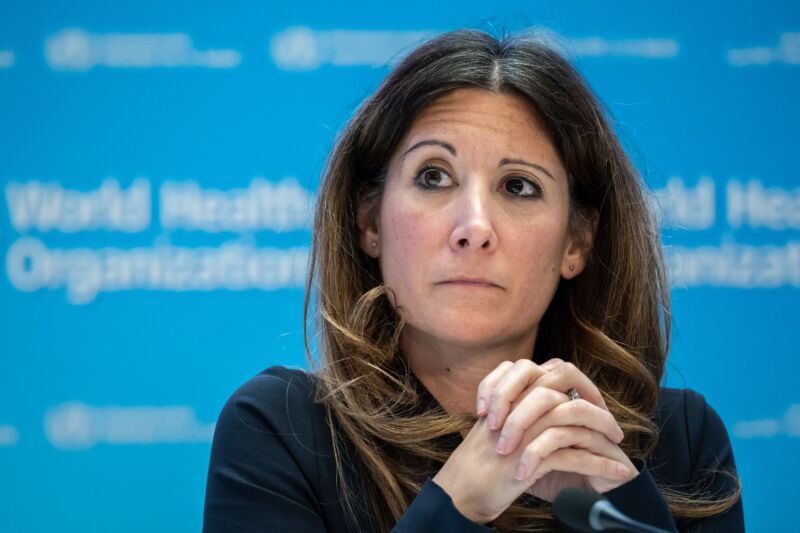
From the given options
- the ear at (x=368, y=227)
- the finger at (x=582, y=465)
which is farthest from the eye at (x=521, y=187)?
the finger at (x=582, y=465)

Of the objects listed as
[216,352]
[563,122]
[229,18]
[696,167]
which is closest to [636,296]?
[563,122]

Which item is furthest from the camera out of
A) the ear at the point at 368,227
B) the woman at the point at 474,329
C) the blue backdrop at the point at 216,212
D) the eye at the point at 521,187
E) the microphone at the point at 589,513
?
the blue backdrop at the point at 216,212

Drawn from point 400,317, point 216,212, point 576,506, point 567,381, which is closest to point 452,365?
point 400,317

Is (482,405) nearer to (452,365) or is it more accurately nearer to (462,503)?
(462,503)

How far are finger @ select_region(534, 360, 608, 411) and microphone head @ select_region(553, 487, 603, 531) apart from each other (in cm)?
40

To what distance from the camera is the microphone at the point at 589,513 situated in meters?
1.10

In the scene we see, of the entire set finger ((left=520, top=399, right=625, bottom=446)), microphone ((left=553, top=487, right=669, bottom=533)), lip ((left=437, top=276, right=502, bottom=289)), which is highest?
lip ((left=437, top=276, right=502, bottom=289))

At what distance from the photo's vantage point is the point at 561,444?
58.7 inches

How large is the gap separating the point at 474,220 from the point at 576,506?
666 mm

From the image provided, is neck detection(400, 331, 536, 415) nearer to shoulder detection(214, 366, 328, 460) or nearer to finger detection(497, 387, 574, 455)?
shoulder detection(214, 366, 328, 460)

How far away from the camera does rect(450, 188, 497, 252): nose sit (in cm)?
171

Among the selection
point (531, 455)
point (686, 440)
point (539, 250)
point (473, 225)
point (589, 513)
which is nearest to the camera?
point (589, 513)

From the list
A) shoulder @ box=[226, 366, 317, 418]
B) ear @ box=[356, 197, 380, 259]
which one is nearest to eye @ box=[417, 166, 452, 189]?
ear @ box=[356, 197, 380, 259]

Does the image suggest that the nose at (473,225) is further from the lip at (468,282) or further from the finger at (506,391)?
the finger at (506,391)
